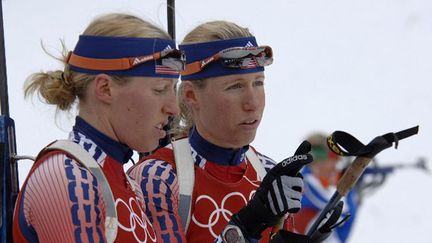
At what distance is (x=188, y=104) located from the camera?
2.19 m

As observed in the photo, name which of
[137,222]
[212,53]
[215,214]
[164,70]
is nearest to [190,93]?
[212,53]

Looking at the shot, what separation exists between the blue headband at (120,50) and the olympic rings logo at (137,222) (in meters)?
0.24

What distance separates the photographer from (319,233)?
6.15ft

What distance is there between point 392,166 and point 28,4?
263 centimetres

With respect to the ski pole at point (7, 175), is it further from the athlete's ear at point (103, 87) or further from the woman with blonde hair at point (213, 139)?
the woman with blonde hair at point (213, 139)

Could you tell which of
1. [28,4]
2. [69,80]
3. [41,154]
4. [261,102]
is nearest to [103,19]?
[69,80]

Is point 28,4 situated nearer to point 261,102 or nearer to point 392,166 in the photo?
point 261,102

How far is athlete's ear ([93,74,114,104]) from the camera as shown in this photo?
1626 millimetres

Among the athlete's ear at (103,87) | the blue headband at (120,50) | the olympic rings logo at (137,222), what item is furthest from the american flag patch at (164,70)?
the olympic rings logo at (137,222)

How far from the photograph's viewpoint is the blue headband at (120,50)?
165 centimetres

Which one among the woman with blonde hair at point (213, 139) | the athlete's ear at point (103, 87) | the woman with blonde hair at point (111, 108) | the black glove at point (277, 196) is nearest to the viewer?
the woman with blonde hair at point (111, 108)

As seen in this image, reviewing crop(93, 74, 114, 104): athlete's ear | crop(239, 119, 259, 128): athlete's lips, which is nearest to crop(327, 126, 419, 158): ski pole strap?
crop(239, 119, 259, 128): athlete's lips

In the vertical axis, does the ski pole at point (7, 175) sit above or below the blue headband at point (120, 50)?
below

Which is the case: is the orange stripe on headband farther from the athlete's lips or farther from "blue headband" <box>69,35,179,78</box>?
the athlete's lips
